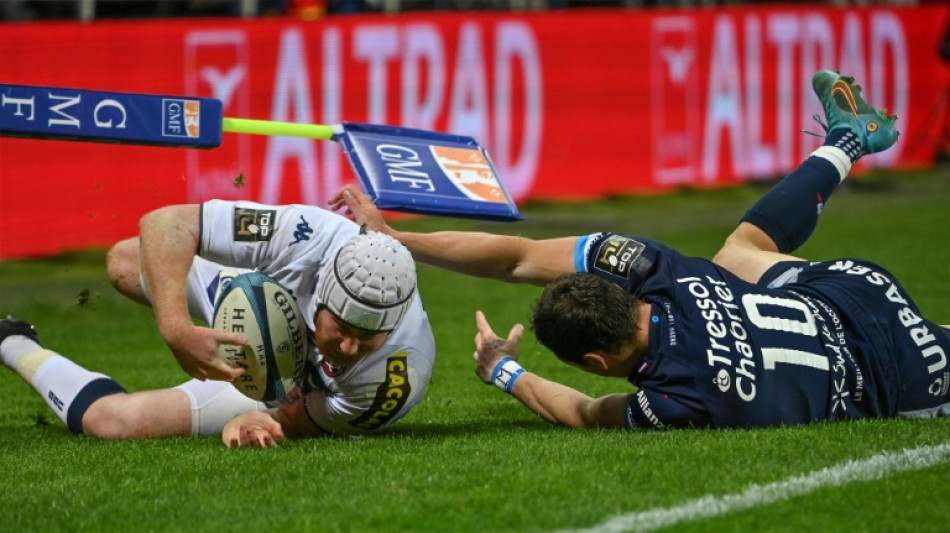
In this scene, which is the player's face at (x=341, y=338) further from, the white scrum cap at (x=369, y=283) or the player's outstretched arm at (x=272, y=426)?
the player's outstretched arm at (x=272, y=426)

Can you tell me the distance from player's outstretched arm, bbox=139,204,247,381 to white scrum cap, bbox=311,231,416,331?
410 mm

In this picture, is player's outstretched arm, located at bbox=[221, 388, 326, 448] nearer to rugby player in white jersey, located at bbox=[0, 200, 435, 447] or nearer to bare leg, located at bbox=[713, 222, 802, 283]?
rugby player in white jersey, located at bbox=[0, 200, 435, 447]

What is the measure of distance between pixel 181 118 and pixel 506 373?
1.94 meters

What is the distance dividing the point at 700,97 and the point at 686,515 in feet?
43.4

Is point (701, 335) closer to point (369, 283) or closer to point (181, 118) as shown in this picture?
point (369, 283)

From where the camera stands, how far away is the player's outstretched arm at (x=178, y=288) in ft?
18.2

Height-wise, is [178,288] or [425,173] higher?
[425,173]

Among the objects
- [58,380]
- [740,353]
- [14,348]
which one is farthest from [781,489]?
[14,348]

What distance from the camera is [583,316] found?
5.86 m

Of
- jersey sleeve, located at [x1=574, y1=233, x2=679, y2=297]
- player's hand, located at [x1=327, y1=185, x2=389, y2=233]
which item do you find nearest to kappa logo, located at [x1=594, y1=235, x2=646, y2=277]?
jersey sleeve, located at [x1=574, y1=233, x2=679, y2=297]

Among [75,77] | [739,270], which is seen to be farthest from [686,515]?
[75,77]

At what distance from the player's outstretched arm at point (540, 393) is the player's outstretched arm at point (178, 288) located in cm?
149

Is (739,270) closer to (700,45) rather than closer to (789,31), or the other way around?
(700,45)

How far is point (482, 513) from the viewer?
482cm
